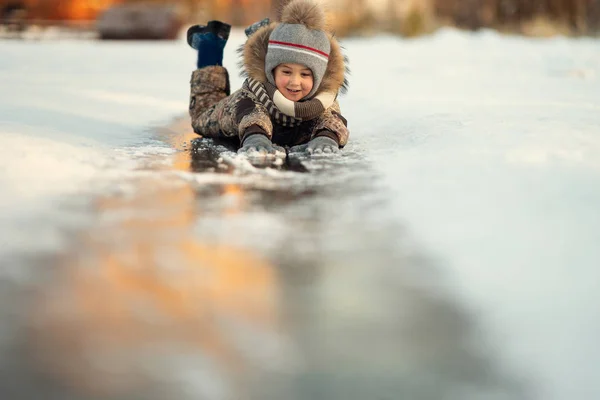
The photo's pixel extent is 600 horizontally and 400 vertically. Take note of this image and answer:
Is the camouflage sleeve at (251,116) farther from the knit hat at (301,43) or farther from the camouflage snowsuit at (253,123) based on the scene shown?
the knit hat at (301,43)

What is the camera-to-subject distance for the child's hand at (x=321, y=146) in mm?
2383

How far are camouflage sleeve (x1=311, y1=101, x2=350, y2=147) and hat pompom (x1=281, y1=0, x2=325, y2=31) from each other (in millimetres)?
307

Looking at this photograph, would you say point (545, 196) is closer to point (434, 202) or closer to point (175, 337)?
point (434, 202)

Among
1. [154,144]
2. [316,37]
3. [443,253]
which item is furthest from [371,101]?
[443,253]

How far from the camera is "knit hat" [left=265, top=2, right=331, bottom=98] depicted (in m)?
2.49

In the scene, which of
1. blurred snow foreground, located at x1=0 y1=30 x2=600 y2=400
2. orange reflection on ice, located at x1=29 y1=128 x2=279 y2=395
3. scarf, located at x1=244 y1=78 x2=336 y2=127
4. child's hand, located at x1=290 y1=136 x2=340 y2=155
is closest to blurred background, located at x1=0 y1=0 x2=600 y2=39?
scarf, located at x1=244 y1=78 x2=336 y2=127

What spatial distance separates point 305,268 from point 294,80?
1391 millimetres

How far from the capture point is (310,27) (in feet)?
8.37

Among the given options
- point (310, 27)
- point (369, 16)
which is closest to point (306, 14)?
point (310, 27)

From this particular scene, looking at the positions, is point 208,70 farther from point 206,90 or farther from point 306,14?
point 306,14

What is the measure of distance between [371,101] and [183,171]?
191 cm

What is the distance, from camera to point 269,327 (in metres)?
0.99

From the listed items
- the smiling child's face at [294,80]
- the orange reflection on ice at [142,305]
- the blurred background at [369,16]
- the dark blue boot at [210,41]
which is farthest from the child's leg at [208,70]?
the blurred background at [369,16]

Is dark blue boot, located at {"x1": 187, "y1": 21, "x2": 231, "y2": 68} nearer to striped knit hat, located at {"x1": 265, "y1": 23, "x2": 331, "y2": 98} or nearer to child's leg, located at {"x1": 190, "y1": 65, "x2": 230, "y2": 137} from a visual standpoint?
child's leg, located at {"x1": 190, "y1": 65, "x2": 230, "y2": 137}
